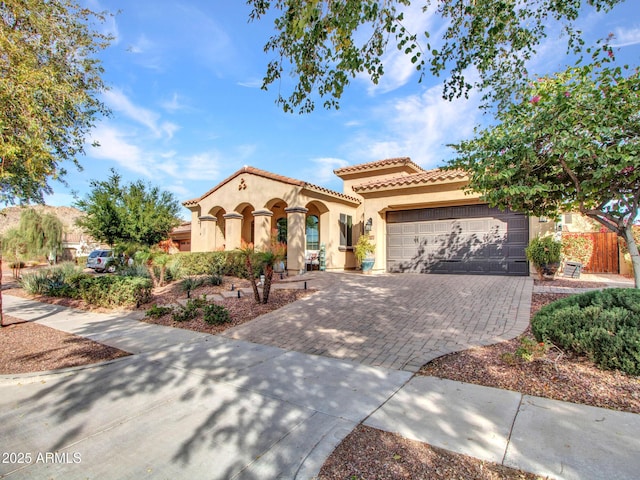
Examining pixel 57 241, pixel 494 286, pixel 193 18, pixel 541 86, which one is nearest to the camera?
pixel 541 86

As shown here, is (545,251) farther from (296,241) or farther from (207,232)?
(207,232)

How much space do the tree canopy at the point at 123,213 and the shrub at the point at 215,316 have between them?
7683 mm

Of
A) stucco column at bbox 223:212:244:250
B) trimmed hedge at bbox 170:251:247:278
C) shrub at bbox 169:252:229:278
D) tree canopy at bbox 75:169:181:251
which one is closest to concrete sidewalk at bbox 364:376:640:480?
trimmed hedge at bbox 170:251:247:278

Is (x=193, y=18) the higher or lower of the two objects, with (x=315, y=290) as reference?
higher

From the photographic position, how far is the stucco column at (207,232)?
17.9 metres

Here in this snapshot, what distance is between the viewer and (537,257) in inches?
400

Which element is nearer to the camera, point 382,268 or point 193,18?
point 193,18

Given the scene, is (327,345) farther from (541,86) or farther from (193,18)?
(193,18)

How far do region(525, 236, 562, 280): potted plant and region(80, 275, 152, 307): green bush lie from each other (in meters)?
11.9

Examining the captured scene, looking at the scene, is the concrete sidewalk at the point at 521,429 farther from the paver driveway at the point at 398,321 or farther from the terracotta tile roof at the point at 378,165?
the terracotta tile roof at the point at 378,165

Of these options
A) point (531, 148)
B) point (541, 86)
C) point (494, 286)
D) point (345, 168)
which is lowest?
point (494, 286)

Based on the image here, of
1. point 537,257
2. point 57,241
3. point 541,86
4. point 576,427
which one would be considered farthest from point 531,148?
point 57,241

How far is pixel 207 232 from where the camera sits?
17.9 meters

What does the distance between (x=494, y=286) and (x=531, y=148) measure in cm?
517
